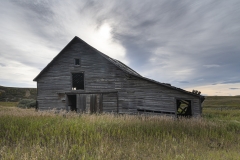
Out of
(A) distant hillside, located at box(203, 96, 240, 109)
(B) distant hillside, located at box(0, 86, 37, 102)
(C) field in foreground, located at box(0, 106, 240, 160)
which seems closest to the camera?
(C) field in foreground, located at box(0, 106, 240, 160)

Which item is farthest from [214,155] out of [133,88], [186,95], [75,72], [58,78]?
[58,78]

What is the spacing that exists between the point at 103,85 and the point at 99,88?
51 cm

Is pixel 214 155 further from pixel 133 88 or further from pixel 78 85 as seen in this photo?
pixel 78 85

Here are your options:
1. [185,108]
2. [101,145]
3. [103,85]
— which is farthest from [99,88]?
[101,145]

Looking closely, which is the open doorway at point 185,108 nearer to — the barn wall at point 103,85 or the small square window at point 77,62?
the barn wall at point 103,85

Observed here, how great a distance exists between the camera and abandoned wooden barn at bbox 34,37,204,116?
13906mm

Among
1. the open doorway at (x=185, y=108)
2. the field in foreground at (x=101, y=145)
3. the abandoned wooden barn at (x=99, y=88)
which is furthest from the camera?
the open doorway at (x=185, y=108)

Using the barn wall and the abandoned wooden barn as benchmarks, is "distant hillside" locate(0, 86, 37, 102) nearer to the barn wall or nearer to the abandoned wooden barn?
the barn wall

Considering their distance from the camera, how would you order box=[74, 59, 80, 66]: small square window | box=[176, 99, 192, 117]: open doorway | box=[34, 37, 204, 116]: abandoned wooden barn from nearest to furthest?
box=[34, 37, 204, 116]: abandoned wooden barn, box=[176, 99, 192, 117]: open doorway, box=[74, 59, 80, 66]: small square window

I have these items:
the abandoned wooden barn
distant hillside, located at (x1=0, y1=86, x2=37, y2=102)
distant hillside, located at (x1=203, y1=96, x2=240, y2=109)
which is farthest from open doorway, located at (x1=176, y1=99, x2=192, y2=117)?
distant hillside, located at (x1=0, y1=86, x2=37, y2=102)

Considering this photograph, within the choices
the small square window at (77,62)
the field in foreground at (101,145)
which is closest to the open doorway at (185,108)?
the field in foreground at (101,145)

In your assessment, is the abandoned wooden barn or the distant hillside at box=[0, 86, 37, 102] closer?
the abandoned wooden barn

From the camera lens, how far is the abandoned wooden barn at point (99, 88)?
45.6 ft

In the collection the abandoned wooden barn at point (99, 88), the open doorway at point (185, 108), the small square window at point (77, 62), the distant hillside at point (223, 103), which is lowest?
the distant hillside at point (223, 103)
